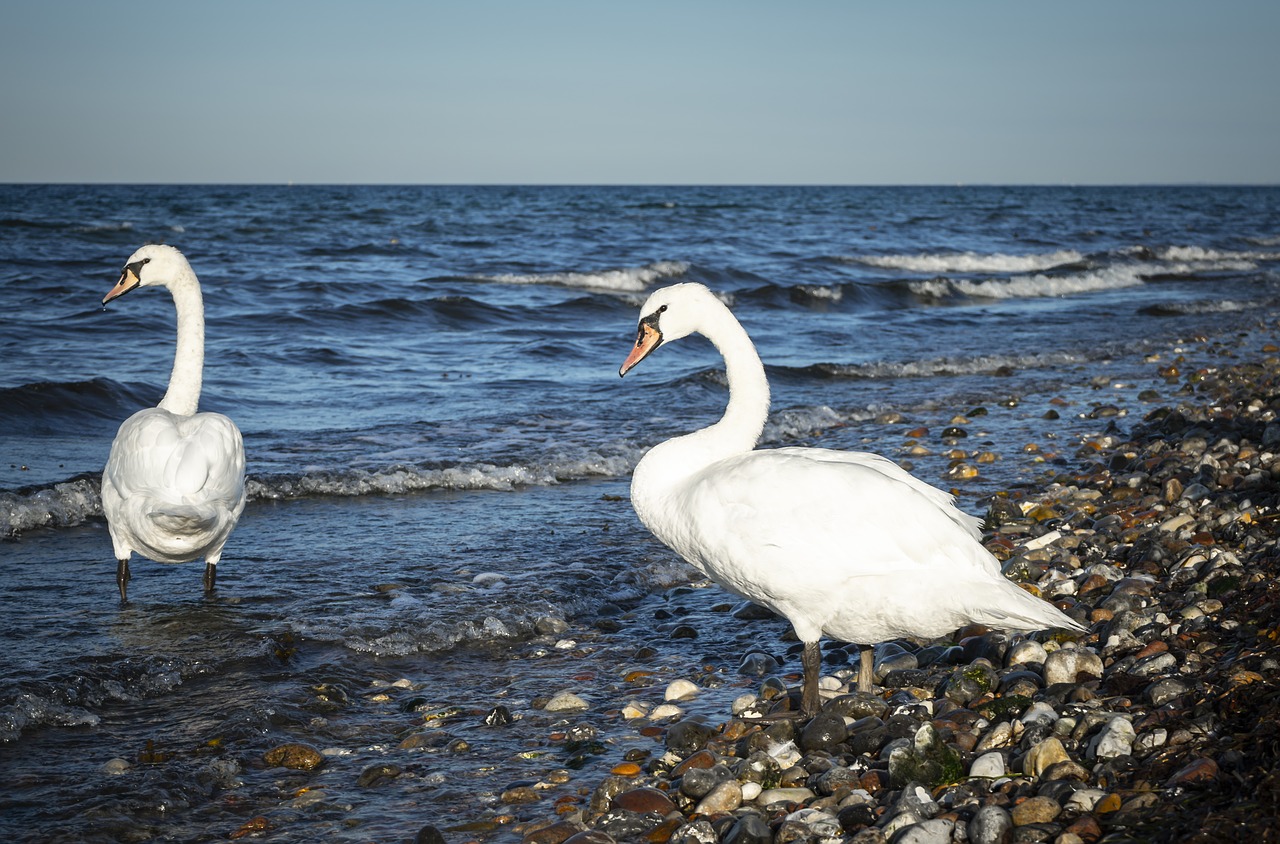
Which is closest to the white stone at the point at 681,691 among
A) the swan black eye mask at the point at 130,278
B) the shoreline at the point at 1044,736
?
the shoreline at the point at 1044,736

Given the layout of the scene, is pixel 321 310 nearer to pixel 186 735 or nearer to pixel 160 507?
pixel 160 507

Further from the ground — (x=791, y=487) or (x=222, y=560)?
(x=791, y=487)

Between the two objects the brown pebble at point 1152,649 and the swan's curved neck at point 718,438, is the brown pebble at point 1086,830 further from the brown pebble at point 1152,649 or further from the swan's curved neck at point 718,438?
the swan's curved neck at point 718,438

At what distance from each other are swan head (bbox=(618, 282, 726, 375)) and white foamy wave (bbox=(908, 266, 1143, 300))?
18792 millimetres

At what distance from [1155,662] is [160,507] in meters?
4.62

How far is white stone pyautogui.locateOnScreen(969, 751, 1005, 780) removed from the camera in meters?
3.59

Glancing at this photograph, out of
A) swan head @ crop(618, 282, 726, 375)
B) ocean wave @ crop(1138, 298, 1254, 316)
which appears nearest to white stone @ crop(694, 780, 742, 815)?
swan head @ crop(618, 282, 726, 375)

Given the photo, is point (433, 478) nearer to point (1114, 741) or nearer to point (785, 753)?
point (785, 753)

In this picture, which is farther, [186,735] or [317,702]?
[317,702]

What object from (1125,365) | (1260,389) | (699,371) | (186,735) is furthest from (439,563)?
(1125,365)

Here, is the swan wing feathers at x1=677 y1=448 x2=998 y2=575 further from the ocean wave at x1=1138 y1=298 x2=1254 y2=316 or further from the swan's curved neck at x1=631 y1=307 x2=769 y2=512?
the ocean wave at x1=1138 y1=298 x2=1254 y2=316

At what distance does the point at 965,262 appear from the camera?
30078 mm

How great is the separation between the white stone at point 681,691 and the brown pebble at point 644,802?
3.15ft

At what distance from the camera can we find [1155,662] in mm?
4113
